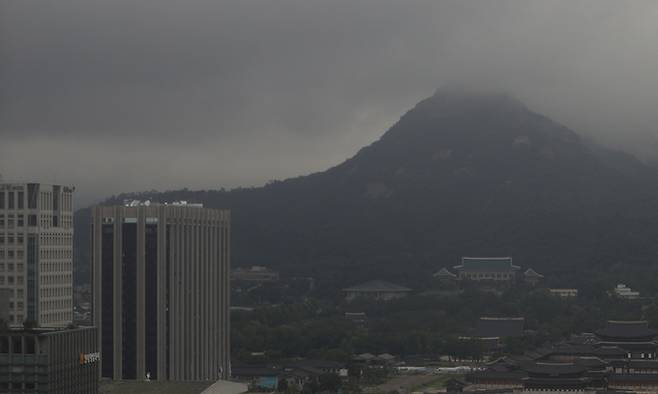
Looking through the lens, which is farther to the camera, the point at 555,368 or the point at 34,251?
the point at 555,368

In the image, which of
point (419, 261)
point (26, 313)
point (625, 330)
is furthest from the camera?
point (419, 261)

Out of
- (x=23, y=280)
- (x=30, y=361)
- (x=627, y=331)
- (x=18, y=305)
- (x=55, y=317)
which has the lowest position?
(x=627, y=331)

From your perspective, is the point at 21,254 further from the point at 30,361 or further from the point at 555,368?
the point at 30,361

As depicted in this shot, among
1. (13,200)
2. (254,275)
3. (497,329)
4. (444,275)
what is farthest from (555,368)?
(254,275)

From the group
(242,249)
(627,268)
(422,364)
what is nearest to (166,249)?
(422,364)

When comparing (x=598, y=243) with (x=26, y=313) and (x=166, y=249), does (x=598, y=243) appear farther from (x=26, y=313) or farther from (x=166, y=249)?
(x=26, y=313)

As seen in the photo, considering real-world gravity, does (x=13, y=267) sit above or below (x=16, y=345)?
above
